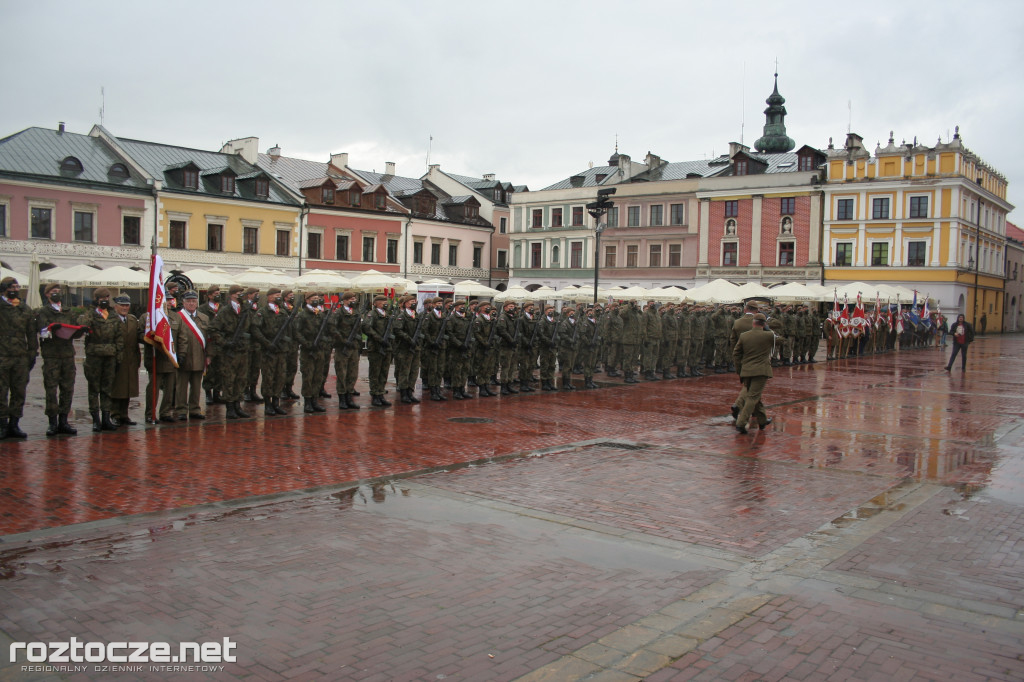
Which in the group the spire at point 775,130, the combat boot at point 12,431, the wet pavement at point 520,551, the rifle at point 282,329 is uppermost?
the spire at point 775,130

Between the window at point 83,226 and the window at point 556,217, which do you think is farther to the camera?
the window at point 556,217

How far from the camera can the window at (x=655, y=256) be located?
6100 centimetres

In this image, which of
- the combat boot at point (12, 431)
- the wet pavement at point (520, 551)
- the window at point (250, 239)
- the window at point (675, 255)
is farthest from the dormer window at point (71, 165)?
the window at point (675, 255)

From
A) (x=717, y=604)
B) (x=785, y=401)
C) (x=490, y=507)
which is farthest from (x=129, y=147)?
(x=717, y=604)

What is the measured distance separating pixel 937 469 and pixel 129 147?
147ft

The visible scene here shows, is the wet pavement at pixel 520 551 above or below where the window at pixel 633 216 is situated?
below

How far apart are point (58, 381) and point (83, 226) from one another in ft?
112

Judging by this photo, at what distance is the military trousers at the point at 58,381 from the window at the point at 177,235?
3579 centimetres

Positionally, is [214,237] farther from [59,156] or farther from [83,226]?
→ [59,156]

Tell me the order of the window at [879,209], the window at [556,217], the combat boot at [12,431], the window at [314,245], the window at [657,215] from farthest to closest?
1. the window at [556,217]
2. the window at [657,215]
3. the window at [879,209]
4. the window at [314,245]
5. the combat boot at [12,431]

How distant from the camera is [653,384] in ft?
66.1

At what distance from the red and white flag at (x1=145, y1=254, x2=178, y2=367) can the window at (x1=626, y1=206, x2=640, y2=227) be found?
5231 centimetres

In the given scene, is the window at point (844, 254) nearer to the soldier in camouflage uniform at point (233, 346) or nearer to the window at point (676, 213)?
the window at point (676, 213)

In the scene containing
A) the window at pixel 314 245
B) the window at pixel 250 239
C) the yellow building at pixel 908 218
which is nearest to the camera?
the window at pixel 250 239
